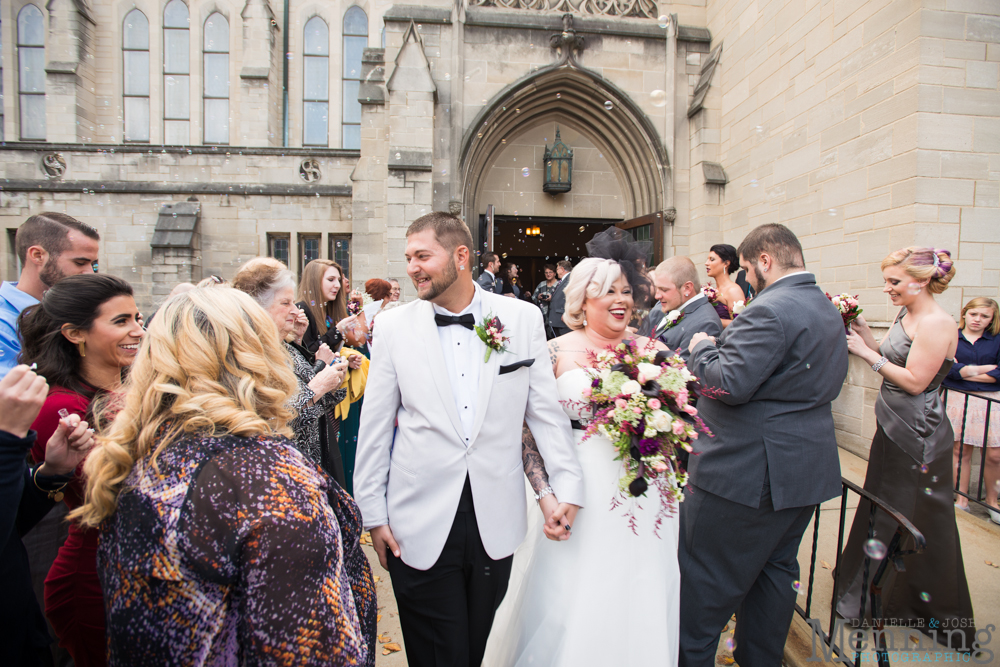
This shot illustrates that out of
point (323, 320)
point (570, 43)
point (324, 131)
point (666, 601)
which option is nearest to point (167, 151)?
point (324, 131)

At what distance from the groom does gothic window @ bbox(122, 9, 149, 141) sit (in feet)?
59.0

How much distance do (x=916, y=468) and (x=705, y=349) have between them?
5.41 ft

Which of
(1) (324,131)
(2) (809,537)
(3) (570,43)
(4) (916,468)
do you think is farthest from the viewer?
(1) (324,131)

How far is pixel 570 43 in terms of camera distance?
30.4ft

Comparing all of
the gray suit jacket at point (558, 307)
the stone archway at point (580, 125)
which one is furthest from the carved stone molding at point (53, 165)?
the gray suit jacket at point (558, 307)

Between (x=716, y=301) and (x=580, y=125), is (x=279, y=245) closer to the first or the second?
(x=580, y=125)

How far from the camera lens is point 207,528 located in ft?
3.49

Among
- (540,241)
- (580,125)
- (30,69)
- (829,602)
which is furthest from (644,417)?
(30,69)

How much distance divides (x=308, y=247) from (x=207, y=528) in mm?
11120

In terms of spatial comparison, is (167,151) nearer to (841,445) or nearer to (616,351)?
(616,351)

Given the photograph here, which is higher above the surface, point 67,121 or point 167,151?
point 67,121

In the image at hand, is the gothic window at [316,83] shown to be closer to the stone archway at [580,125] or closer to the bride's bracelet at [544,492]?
the stone archway at [580,125]

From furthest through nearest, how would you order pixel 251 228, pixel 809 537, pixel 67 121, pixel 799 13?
pixel 67 121
pixel 251 228
pixel 799 13
pixel 809 537

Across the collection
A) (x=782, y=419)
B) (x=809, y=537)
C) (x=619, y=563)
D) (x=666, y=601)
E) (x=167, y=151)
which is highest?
(x=167, y=151)
